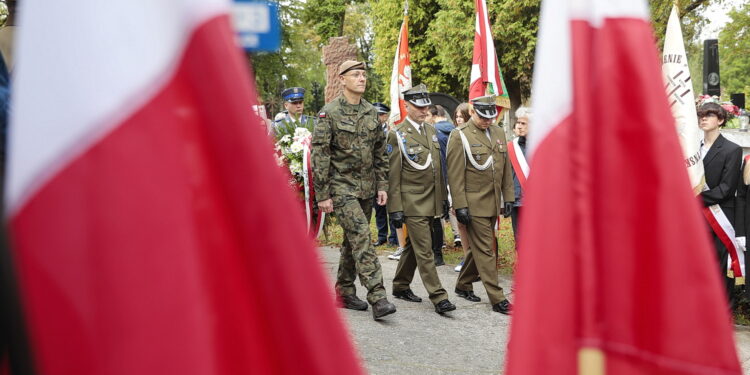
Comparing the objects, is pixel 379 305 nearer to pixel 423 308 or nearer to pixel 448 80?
pixel 423 308

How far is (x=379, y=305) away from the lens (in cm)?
629

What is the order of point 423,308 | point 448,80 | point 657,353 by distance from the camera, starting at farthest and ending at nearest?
point 448,80 → point 423,308 → point 657,353

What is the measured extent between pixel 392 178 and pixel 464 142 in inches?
28.0

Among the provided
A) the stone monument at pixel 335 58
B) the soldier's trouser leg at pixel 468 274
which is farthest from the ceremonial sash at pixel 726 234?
the stone monument at pixel 335 58

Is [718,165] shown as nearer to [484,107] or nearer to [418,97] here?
[484,107]

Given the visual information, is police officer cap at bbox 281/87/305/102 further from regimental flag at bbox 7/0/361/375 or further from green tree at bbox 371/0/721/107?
green tree at bbox 371/0/721/107

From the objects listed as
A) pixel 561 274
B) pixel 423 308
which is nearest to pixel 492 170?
pixel 423 308

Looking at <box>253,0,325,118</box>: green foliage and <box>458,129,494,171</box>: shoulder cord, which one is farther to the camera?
<box>253,0,325,118</box>: green foliage

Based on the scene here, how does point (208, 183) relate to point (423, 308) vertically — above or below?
above

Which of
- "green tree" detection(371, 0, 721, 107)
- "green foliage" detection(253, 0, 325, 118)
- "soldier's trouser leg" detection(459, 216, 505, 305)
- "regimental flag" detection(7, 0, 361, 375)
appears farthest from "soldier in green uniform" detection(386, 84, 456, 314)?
"green tree" detection(371, 0, 721, 107)

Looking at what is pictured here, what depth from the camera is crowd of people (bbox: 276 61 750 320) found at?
635 cm

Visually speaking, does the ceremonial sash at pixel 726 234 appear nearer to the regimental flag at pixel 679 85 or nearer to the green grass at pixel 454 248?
the regimental flag at pixel 679 85

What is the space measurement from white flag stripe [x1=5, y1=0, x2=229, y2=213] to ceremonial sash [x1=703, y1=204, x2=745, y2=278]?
20.4 ft

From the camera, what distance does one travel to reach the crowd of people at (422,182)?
6348 millimetres
